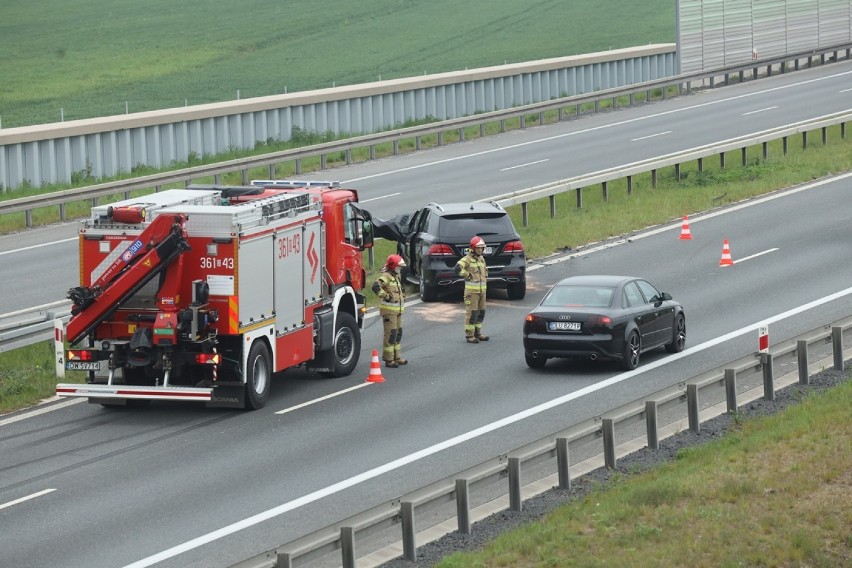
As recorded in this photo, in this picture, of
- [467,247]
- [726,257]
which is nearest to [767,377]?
[467,247]

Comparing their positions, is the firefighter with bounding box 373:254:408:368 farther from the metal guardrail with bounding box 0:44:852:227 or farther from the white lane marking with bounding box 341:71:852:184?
the white lane marking with bounding box 341:71:852:184

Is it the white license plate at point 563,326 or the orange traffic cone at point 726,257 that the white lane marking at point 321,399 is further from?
the orange traffic cone at point 726,257

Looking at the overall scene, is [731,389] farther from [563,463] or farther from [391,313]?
[391,313]

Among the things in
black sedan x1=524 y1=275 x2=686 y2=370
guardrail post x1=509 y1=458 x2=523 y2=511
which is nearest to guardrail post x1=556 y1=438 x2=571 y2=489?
guardrail post x1=509 y1=458 x2=523 y2=511

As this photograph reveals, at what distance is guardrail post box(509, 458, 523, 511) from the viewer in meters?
15.3

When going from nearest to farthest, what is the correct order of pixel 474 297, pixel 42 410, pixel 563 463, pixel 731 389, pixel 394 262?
pixel 563 463 → pixel 731 389 → pixel 42 410 → pixel 394 262 → pixel 474 297

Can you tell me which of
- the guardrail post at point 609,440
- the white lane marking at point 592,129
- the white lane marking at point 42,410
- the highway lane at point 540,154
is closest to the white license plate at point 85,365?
the white lane marking at point 42,410

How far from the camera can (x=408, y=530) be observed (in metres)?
13.9

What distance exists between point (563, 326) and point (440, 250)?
6092mm

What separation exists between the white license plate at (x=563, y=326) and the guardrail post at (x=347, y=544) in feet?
31.9

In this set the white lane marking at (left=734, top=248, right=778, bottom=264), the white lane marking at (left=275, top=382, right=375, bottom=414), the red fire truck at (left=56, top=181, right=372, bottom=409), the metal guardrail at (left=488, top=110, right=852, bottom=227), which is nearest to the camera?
the red fire truck at (left=56, top=181, right=372, bottom=409)

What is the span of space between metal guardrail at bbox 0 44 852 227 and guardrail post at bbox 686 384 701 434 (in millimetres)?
20762

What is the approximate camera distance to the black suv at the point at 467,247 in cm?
2822

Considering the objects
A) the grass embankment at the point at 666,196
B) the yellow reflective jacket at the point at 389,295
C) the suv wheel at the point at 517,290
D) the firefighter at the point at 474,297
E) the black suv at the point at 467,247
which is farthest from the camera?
the grass embankment at the point at 666,196
